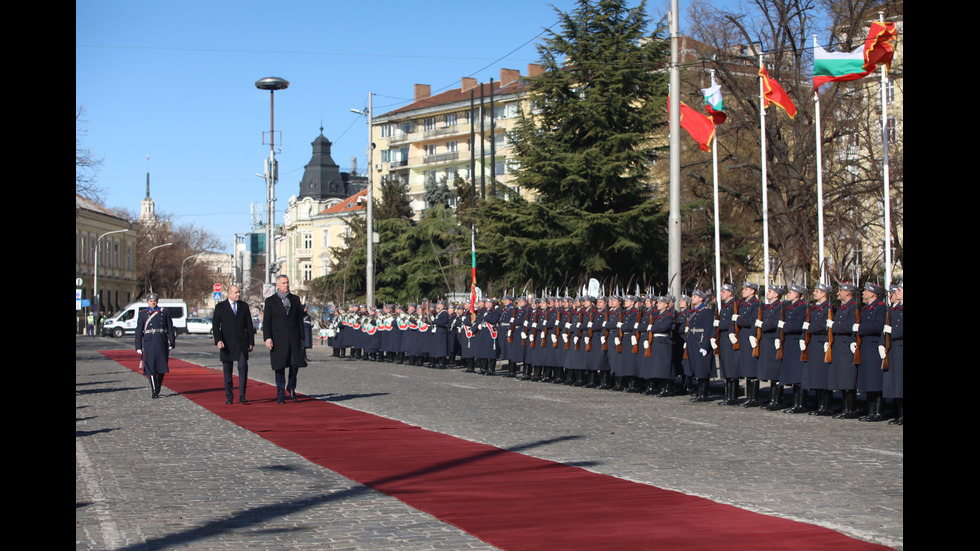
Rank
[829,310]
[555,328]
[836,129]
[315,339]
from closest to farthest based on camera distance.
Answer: [829,310]
[555,328]
[836,129]
[315,339]

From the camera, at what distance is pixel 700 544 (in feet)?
22.3

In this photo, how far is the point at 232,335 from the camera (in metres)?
17.2

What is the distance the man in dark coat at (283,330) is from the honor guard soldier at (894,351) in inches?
337

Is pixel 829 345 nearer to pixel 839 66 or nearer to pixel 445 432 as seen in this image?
pixel 445 432

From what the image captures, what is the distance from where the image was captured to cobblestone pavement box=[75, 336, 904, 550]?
734 cm

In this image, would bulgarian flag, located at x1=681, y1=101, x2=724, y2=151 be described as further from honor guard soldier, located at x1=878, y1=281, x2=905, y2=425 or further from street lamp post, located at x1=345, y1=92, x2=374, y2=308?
street lamp post, located at x1=345, y1=92, x2=374, y2=308

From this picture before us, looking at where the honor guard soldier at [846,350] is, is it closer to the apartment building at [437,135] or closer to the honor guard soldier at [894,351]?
the honor guard soldier at [894,351]

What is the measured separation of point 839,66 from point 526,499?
41.2ft

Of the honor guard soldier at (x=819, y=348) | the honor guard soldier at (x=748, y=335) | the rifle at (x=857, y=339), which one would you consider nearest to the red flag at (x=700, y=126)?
the honor guard soldier at (x=748, y=335)

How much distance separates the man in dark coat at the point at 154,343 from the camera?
1888 cm

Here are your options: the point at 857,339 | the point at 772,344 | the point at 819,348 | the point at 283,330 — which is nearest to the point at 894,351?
the point at 857,339

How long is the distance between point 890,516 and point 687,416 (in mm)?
7564
